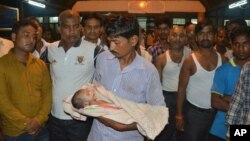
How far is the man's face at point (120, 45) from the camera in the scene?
2.14 metres

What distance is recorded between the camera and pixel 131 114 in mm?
2051

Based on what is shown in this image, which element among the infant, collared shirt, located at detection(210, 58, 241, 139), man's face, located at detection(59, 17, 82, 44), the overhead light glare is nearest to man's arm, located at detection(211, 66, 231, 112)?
collared shirt, located at detection(210, 58, 241, 139)

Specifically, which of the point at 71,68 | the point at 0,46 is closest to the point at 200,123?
the point at 71,68

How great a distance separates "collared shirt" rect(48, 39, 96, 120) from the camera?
118 inches

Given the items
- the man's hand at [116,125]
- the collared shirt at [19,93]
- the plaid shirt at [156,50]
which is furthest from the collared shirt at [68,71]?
the plaid shirt at [156,50]

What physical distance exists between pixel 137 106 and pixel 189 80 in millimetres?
1568

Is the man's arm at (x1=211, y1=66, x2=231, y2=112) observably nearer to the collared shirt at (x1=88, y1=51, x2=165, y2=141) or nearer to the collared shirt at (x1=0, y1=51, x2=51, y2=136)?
the collared shirt at (x1=88, y1=51, x2=165, y2=141)

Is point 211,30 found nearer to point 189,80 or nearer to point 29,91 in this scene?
point 189,80

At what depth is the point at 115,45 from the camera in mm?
2152

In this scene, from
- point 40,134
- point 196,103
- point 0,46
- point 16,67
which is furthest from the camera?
point 196,103

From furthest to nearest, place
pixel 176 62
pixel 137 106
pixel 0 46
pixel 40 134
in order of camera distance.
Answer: pixel 176 62 < pixel 0 46 < pixel 40 134 < pixel 137 106

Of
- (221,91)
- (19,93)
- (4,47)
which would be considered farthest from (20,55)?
(221,91)

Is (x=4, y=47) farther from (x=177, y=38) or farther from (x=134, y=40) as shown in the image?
(x=177, y=38)

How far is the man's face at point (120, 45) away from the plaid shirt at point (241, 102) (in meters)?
0.77
